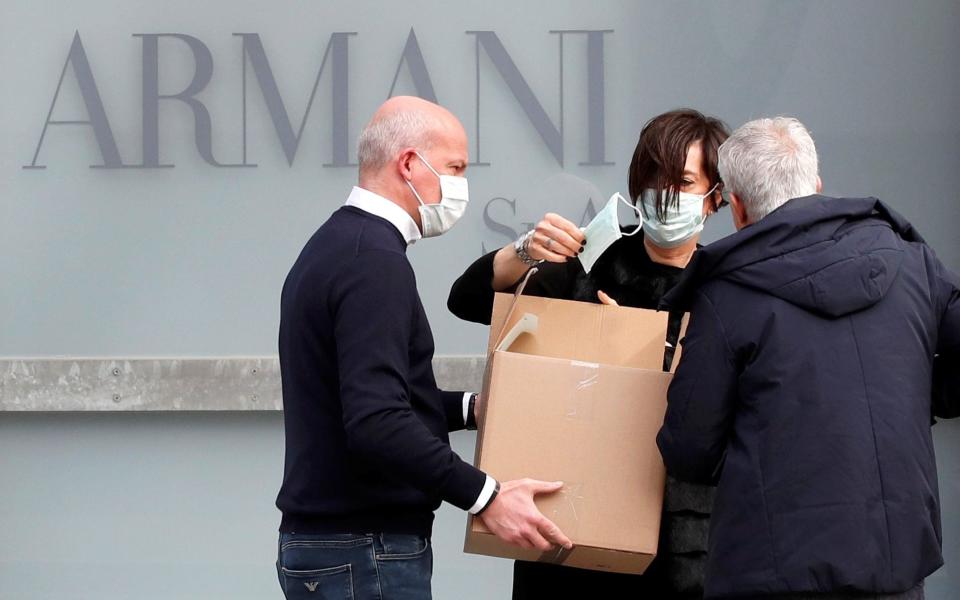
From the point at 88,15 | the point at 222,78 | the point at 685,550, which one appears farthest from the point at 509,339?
the point at 88,15

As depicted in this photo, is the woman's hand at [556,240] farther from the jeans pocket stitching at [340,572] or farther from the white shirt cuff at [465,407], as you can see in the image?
the jeans pocket stitching at [340,572]

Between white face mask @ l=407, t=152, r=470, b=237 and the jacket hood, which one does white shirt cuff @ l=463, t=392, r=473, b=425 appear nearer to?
white face mask @ l=407, t=152, r=470, b=237

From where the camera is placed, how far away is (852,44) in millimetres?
4191

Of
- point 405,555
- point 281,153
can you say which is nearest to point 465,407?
point 405,555

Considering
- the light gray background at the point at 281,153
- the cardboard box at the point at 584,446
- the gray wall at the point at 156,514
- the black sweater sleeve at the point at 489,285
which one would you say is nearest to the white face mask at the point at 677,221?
the black sweater sleeve at the point at 489,285

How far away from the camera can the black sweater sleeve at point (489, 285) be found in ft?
9.23

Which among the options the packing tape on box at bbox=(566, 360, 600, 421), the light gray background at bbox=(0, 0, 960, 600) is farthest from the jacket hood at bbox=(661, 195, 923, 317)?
the light gray background at bbox=(0, 0, 960, 600)

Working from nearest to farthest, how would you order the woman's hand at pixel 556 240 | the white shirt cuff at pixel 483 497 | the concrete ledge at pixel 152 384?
the white shirt cuff at pixel 483 497 < the woman's hand at pixel 556 240 < the concrete ledge at pixel 152 384

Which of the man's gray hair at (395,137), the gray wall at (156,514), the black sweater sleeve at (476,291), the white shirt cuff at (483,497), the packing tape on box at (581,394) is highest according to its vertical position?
the man's gray hair at (395,137)

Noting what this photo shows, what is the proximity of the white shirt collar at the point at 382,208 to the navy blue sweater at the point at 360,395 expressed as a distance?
26 mm

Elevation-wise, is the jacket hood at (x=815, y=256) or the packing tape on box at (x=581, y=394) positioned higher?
the jacket hood at (x=815, y=256)

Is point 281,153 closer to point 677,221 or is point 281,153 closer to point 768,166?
point 677,221

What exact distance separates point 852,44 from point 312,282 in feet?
8.45

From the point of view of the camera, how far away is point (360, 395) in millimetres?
2186
